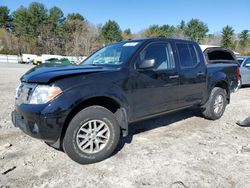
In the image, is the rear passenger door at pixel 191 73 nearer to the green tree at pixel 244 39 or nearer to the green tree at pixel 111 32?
the green tree at pixel 244 39

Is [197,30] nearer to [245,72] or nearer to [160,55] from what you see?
[245,72]

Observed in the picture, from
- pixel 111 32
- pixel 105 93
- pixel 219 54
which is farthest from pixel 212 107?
pixel 111 32

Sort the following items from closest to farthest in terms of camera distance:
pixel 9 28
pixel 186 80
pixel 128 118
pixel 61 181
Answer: pixel 61 181 < pixel 128 118 < pixel 186 80 < pixel 9 28

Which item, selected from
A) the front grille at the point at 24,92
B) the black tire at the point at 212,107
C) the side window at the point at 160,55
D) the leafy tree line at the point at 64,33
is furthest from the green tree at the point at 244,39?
the front grille at the point at 24,92

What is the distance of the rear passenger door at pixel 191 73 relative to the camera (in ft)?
16.5

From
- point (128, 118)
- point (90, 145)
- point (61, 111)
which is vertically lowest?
point (90, 145)

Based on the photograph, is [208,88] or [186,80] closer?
[186,80]

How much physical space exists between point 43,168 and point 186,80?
3.09 meters

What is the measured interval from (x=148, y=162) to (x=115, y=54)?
2.01m

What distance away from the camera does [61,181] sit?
3.29m

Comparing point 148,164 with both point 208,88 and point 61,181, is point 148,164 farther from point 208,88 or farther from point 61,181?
point 208,88

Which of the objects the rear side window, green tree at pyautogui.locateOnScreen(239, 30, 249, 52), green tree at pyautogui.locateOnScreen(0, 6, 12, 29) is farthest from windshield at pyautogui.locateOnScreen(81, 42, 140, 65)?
green tree at pyautogui.locateOnScreen(0, 6, 12, 29)

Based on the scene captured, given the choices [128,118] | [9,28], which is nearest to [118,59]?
[128,118]

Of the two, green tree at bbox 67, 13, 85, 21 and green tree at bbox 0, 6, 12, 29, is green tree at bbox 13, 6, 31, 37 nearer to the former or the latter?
green tree at bbox 0, 6, 12, 29
